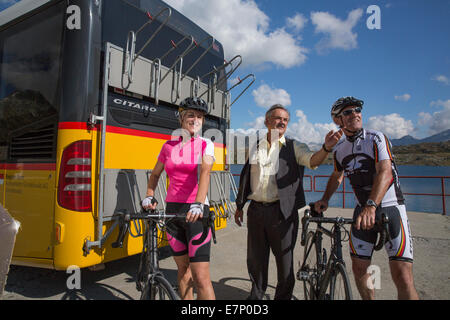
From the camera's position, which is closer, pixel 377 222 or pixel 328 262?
pixel 377 222

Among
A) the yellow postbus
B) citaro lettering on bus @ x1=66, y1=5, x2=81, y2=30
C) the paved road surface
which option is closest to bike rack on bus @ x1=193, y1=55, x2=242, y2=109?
the yellow postbus

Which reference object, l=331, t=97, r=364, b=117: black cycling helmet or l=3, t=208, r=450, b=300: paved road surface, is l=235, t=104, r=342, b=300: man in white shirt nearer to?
l=331, t=97, r=364, b=117: black cycling helmet

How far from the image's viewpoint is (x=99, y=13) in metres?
3.09

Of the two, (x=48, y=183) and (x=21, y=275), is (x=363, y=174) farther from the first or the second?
(x=21, y=275)

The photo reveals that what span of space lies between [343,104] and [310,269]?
1.59m

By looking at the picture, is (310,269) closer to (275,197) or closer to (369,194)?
(275,197)

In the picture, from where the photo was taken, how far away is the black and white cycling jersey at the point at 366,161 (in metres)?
2.35

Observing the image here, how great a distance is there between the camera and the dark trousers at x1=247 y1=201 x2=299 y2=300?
2658 millimetres

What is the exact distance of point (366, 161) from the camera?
243cm

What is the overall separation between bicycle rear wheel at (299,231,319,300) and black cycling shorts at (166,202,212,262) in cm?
103

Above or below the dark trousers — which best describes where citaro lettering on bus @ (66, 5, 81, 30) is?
above

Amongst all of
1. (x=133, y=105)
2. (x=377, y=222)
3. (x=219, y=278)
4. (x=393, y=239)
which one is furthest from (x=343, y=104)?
(x=219, y=278)

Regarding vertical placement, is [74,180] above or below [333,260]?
above
